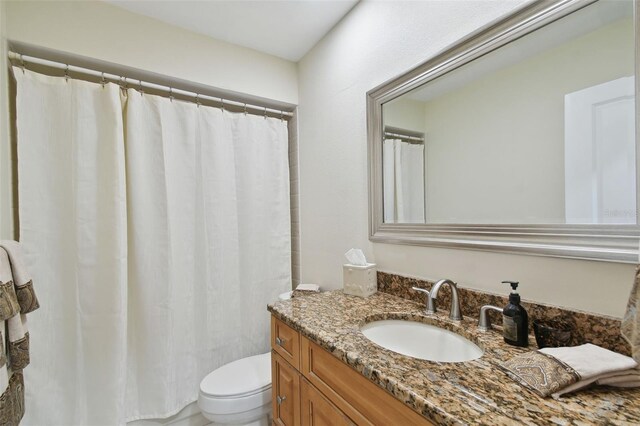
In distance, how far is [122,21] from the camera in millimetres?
1532

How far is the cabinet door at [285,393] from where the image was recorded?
1.04m

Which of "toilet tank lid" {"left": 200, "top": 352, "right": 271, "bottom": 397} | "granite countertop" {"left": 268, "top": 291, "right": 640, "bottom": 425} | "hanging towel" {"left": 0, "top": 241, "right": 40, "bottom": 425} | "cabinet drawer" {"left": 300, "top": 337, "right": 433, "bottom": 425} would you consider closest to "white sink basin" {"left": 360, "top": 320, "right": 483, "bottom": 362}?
"granite countertop" {"left": 268, "top": 291, "right": 640, "bottom": 425}

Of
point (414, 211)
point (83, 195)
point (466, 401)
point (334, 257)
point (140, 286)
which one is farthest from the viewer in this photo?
point (334, 257)

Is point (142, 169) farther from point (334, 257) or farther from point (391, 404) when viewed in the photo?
point (391, 404)

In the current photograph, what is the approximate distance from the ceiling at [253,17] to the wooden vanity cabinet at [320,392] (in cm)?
166

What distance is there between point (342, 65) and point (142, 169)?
4.34 feet

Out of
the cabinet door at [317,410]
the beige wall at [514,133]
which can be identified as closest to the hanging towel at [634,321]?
the beige wall at [514,133]

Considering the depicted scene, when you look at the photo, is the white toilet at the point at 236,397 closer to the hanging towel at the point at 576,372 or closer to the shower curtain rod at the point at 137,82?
the hanging towel at the point at 576,372

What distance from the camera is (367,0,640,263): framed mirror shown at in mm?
714

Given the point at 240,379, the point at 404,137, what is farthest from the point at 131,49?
the point at 240,379

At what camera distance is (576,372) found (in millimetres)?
572

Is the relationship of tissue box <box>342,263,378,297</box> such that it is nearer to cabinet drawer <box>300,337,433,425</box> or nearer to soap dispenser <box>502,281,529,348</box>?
cabinet drawer <box>300,337,433,425</box>

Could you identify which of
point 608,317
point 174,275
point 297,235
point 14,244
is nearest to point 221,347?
point 174,275

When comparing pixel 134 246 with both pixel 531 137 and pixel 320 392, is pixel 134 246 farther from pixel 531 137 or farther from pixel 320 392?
pixel 531 137
